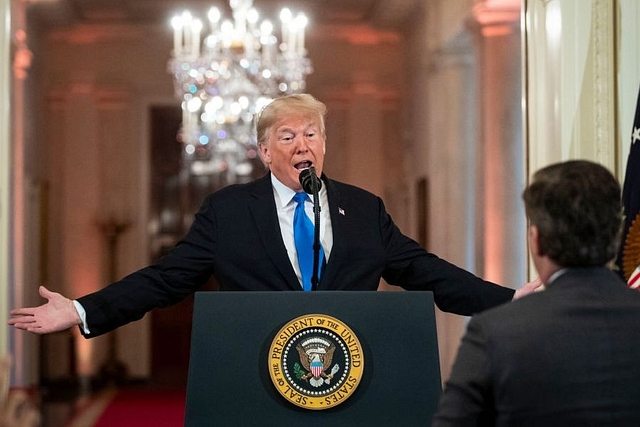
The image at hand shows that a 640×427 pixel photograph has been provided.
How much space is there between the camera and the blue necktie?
3.83 meters

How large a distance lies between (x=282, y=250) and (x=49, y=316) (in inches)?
31.9

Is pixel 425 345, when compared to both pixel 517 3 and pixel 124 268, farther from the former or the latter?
pixel 124 268

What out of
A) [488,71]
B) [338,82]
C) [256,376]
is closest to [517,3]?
[488,71]

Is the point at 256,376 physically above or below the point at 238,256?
below

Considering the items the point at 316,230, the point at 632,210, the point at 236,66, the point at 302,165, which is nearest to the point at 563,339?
the point at 316,230

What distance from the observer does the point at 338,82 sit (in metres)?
16.3

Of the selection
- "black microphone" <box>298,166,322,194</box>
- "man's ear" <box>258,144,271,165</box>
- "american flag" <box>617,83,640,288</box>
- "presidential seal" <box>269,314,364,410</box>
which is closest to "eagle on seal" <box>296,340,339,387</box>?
"presidential seal" <box>269,314,364,410</box>

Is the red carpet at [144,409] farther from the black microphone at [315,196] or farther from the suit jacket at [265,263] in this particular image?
the black microphone at [315,196]

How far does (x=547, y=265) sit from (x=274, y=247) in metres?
1.67

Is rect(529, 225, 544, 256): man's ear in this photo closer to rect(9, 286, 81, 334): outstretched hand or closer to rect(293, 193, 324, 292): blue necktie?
rect(293, 193, 324, 292): blue necktie

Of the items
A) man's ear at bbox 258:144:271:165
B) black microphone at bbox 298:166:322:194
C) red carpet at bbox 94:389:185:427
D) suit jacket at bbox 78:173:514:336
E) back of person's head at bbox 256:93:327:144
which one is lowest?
red carpet at bbox 94:389:185:427

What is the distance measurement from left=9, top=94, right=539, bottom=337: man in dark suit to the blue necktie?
0.04 ft

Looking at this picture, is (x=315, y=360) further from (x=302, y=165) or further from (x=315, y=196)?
(x=302, y=165)

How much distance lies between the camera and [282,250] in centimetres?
380
